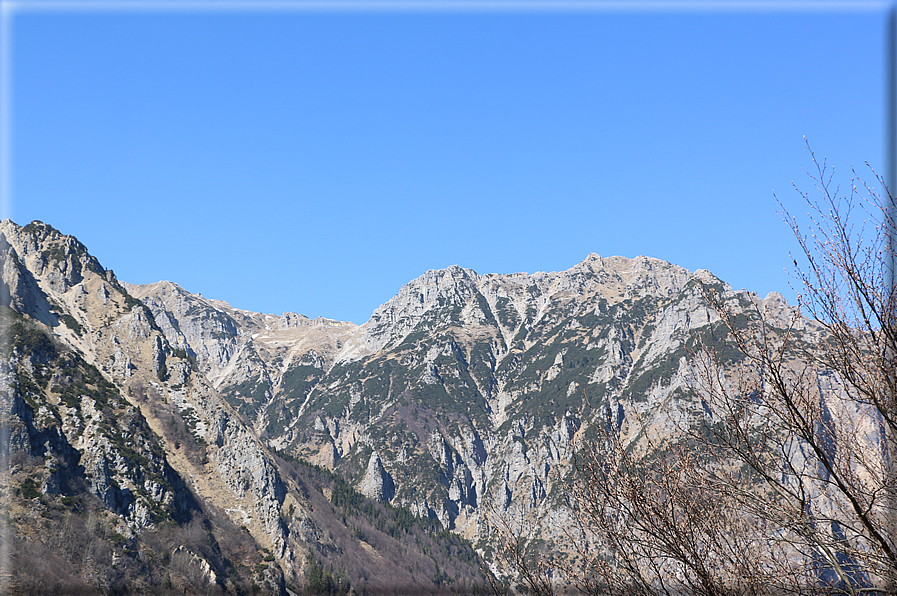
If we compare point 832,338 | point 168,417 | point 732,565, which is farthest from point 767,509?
point 168,417

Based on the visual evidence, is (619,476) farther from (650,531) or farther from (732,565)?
(732,565)

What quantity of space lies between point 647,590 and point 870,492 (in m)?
5.45

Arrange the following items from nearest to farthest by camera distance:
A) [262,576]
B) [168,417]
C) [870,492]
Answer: [870,492], [262,576], [168,417]

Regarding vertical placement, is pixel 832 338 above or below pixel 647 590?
above

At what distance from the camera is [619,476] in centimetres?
1484

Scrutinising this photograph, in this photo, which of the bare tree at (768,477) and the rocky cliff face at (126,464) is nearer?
the bare tree at (768,477)

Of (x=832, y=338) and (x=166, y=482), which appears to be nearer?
(x=832, y=338)

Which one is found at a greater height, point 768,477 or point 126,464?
point 126,464

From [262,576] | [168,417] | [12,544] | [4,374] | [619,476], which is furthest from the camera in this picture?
[168,417]

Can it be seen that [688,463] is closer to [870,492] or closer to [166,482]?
[870,492]

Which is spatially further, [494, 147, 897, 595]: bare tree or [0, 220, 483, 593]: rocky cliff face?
[0, 220, 483, 593]: rocky cliff face

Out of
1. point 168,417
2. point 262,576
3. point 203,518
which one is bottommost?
point 262,576

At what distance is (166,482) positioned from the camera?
16000 cm

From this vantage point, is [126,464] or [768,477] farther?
[126,464]
